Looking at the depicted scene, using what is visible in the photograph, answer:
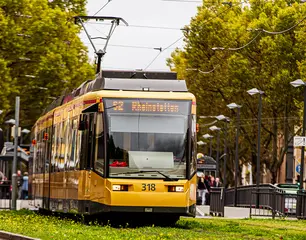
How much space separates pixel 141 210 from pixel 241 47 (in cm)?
4115

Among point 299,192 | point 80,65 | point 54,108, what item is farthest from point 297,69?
point 54,108

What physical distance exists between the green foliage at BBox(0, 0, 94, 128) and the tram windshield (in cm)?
3338

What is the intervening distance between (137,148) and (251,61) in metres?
43.3

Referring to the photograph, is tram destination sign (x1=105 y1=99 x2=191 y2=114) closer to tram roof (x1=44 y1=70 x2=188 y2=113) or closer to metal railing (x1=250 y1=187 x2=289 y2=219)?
tram roof (x1=44 y1=70 x2=188 y2=113)

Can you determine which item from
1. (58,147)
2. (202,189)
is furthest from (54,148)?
(202,189)

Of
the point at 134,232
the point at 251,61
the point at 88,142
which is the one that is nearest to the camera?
the point at 134,232

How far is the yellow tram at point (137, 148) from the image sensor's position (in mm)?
25750

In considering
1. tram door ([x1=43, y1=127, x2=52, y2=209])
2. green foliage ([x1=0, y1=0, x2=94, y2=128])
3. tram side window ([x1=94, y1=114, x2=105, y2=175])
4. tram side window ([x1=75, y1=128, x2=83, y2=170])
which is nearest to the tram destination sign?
tram side window ([x1=94, y1=114, x2=105, y2=175])

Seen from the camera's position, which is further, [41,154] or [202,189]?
[202,189]

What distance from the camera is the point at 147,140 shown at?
85.3 ft

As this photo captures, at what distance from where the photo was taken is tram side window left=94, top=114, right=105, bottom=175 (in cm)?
2604

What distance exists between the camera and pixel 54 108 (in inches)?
1406

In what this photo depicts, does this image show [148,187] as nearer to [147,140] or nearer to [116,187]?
[116,187]

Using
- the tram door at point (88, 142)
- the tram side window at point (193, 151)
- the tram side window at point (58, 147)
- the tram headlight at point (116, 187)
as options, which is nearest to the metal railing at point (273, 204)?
the tram side window at point (58, 147)
